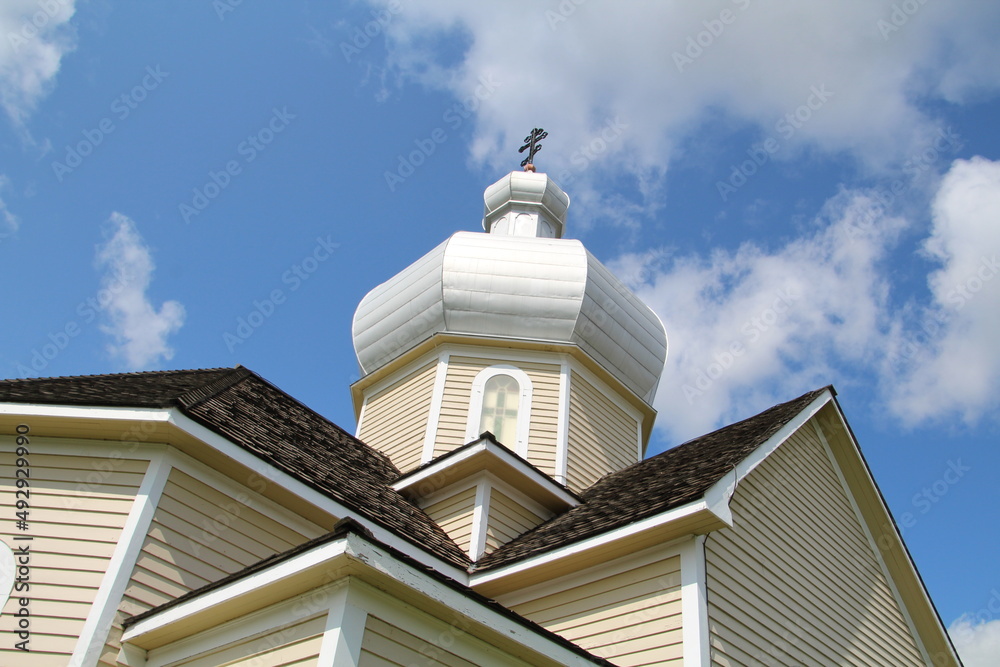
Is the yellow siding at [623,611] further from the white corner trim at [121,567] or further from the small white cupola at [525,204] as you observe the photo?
the small white cupola at [525,204]

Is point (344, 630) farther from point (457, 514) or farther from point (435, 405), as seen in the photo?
point (435, 405)

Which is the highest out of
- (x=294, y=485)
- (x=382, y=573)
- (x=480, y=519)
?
(x=480, y=519)

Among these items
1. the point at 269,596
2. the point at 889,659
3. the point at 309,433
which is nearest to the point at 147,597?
the point at 269,596

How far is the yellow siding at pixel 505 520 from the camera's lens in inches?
404

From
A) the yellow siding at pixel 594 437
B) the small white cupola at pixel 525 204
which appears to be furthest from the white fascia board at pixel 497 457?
the small white cupola at pixel 525 204

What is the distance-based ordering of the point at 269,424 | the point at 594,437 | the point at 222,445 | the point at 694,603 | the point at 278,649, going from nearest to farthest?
the point at 278,649 < the point at 694,603 < the point at 222,445 < the point at 269,424 < the point at 594,437

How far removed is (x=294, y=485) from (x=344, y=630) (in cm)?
350

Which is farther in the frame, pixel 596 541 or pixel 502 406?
pixel 502 406

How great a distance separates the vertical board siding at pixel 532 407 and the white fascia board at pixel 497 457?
58.8 inches

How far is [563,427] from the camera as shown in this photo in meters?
12.9

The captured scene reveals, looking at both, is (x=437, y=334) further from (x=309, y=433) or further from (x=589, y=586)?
(x=589, y=586)

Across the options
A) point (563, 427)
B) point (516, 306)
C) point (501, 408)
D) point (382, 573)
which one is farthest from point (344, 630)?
point (516, 306)

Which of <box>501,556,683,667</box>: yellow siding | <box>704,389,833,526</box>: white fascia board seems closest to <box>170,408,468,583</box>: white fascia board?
<box>501,556,683,667</box>: yellow siding

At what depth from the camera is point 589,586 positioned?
8.34 metres
